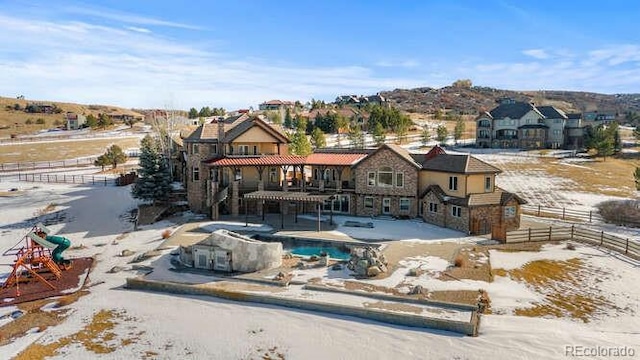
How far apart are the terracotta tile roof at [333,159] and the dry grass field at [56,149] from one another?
188ft

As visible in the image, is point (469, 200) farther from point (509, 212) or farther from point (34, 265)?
point (34, 265)

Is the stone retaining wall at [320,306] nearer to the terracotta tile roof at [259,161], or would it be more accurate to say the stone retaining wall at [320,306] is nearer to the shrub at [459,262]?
the shrub at [459,262]

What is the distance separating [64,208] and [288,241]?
2503 cm

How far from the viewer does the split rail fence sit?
2991 centimetres

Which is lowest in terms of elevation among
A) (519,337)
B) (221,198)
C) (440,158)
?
(519,337)

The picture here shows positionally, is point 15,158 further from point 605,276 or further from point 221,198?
point 605,276

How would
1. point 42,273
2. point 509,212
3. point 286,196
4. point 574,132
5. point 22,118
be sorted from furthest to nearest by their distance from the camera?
point 22,118, point 574,132, point 286,196, point 509,212, point 42,273

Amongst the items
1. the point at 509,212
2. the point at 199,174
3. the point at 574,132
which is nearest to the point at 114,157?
the point at 199,174

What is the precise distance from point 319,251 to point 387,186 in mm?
10062

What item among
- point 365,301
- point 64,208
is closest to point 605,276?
point 365,301

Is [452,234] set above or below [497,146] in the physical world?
below

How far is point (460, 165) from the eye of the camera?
34750mm

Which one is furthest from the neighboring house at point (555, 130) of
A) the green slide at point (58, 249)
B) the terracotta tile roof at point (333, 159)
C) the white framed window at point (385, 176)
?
the green slide at point (58, 249)

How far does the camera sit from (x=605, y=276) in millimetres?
24734
